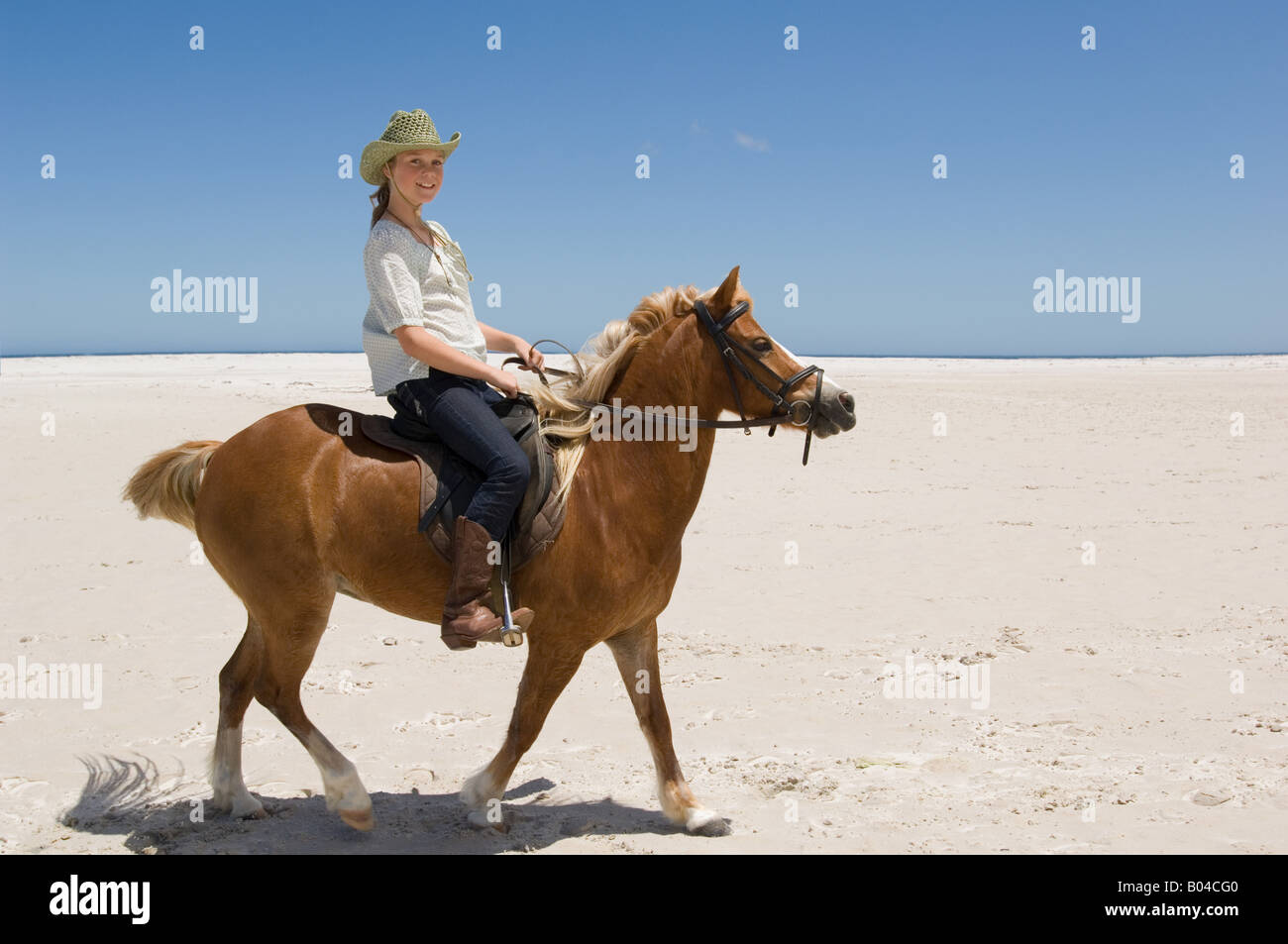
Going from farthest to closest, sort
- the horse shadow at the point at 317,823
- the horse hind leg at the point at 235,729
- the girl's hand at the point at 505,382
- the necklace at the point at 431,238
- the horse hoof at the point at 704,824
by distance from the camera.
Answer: the horse hind leg at the point at 235,729, the horse hoof at the point at 704,824, the horse shadow at the point at 317,823, the necklace at the point at 431,238, the girl's hand at the point at 505,382

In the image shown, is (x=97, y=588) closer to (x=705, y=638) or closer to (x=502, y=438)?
(x=705, y=638)

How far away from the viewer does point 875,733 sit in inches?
231

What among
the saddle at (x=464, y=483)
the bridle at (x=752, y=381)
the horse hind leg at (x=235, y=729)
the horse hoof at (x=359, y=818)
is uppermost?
the bridle at (x=752, y=381)

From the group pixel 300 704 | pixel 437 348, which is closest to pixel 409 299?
pixel 437 348

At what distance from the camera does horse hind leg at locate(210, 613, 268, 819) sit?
4.77 meters

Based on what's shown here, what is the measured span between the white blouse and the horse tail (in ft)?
3.55

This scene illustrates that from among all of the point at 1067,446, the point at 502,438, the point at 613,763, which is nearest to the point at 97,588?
the point at 613,763

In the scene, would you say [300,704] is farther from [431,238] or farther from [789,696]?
[789,696]

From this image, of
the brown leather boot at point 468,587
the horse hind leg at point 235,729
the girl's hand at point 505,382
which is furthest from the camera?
the horse hind leg at point 235,729

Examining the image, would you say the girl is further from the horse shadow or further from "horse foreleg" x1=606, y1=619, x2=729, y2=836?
the horse shadow

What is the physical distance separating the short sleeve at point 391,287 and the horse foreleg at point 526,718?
154 cm

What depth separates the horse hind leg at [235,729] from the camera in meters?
4.77

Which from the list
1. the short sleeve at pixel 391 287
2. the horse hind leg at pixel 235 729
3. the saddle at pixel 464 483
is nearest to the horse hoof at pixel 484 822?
the horse hind leg at pixel 235 729

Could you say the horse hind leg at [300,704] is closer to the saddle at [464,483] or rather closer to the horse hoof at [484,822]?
the horse hoof at [484,822]
